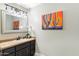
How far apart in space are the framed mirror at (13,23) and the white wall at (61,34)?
48 centimetres

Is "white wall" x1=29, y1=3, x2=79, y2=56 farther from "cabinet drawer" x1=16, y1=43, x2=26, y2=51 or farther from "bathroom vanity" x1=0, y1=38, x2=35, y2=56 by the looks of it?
Answer: "cabinet drawer" x1=16, y1=43, x2=26, y2=51

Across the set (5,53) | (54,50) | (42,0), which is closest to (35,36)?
(54,50)

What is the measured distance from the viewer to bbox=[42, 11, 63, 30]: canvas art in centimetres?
257

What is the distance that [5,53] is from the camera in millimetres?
1929

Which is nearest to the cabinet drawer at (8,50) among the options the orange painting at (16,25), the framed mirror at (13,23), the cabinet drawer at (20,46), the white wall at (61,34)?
the cabinet drawer at (20,46)

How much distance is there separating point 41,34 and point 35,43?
0.47 meters

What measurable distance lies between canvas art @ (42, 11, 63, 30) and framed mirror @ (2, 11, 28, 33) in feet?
2.95

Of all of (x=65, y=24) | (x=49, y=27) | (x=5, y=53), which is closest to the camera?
(x=5, y=53)

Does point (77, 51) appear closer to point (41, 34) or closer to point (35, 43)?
point (41, 34)

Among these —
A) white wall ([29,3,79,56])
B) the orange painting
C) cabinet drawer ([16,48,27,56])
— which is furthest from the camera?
the orange painting

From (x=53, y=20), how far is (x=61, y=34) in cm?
51

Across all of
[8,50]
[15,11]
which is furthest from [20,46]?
[15,11]

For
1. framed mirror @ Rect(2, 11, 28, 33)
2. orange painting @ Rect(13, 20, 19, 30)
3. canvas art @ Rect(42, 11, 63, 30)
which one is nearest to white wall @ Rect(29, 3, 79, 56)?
canvas art @ Rect(42, 11, 63, 30)

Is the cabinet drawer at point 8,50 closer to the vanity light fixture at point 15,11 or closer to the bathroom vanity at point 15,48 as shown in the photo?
the bathroom vanity at point 15,48
